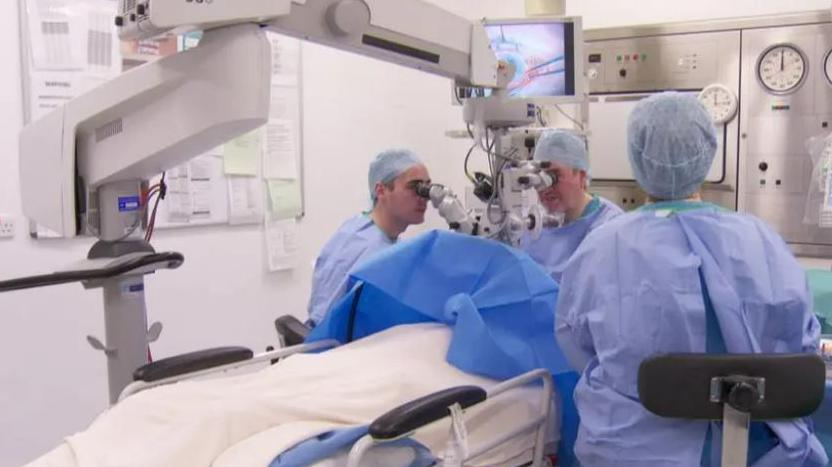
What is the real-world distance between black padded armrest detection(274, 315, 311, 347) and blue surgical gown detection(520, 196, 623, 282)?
2.92 feet

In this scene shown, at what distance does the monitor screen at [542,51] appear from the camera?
2.88 metres

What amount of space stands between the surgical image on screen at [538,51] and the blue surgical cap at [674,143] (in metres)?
1.24

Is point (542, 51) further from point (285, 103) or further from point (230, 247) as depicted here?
point (230, 247)

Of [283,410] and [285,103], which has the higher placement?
[285,103]

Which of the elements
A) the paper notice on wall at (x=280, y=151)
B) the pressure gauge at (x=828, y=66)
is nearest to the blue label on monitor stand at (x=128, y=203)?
the paper notice on wall at (x=280, y=151)

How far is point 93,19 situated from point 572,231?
1991mm

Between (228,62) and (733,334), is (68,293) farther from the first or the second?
(733,334)

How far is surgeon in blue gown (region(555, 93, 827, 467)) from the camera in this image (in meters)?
1.51

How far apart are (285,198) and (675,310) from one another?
98.6 inches

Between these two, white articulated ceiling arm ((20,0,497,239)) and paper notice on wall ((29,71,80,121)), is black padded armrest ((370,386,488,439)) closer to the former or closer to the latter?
white articulated ceiling arm ((20,0,497,239))

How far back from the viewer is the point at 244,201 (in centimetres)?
356

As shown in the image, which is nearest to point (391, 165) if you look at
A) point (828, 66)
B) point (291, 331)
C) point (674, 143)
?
point (291, 331)

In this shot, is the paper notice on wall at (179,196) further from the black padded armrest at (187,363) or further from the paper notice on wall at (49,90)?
the black padded armrest at (187,363)

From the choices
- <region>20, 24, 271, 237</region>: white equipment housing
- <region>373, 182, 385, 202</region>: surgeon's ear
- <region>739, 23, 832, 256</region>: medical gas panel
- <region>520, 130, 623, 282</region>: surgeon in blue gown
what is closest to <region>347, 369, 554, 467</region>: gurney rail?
<region>20, 24, 271, 237</region>: white equipment housing
